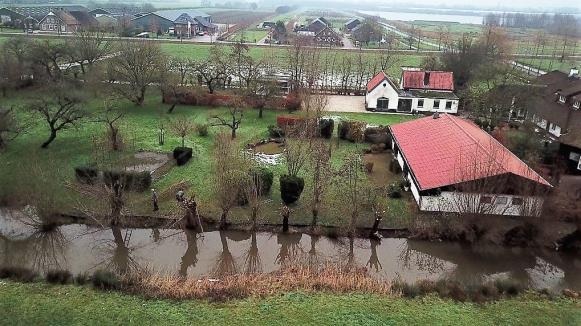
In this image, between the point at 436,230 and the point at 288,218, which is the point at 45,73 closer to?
the point at 288,218

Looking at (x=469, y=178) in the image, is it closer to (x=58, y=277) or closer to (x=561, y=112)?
(x=58, y=277)

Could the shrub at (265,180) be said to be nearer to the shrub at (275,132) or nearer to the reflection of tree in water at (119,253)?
the reflection of tree in water at (119,253)

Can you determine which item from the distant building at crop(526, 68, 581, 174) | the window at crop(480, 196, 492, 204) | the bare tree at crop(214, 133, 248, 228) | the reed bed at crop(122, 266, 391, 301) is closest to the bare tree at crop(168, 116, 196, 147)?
the bare tree at crop(214, 133, 248, 228)

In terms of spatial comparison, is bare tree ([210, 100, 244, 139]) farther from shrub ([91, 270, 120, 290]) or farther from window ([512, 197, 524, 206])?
window ([512, 197, 524, 206])

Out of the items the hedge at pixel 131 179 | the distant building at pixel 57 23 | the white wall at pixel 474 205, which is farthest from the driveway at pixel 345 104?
the distant building at pixel 57 23

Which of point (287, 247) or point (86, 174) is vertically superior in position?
point (86, 174)

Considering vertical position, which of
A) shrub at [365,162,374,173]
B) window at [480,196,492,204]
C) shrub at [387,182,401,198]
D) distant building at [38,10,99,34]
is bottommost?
shrub at [387,182,401,198]

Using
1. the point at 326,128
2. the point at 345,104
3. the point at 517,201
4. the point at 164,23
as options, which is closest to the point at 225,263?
the point at 517,201
